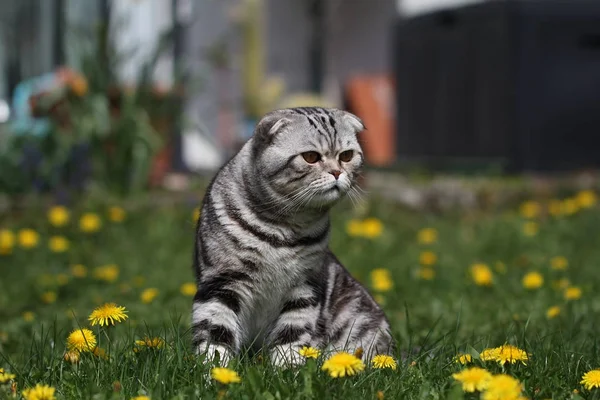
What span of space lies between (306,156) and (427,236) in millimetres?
3024

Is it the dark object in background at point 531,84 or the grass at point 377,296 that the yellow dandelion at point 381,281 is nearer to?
the grass at point 377,296

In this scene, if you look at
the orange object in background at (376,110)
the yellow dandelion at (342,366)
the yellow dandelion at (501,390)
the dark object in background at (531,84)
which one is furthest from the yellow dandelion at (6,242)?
the orange object in background at (376,110)

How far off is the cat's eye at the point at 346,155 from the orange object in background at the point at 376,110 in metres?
9.18

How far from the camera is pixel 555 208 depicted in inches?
267

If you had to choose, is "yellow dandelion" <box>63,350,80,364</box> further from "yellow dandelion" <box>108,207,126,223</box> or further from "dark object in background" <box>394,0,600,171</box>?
"dark object in background" <box>394,0,600,171</box>

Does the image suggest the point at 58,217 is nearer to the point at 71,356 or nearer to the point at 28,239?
the point at 28,239

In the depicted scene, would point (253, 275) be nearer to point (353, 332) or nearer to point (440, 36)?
point (353, 332)

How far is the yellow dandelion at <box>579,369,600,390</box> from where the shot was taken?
2461 mm

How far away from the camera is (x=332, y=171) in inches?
114

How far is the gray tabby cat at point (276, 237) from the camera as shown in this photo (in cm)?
291

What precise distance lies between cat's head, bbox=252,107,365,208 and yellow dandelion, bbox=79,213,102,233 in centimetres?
293

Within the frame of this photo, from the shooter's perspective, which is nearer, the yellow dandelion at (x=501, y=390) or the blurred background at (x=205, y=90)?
the yellow dandelion at (x=501, y=390)

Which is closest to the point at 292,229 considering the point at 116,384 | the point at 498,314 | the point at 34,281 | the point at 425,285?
the point at 116,384

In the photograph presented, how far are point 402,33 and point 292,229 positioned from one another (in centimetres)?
686
